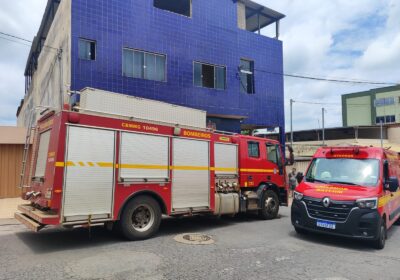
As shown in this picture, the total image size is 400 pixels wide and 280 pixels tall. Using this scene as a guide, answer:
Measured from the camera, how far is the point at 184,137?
9.59 m

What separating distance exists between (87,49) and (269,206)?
10.5 metres

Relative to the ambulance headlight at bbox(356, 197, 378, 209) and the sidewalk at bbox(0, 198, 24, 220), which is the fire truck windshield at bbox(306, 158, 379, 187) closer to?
the ambulance headlight at bbox(356, 197, 378, 209)

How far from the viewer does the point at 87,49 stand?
16.0m

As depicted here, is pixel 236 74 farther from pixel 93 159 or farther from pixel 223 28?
pixel 93 159

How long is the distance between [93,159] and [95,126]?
0.73 m

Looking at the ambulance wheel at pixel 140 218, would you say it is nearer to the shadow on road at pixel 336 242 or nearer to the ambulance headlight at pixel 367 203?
Result: the shadow on road at pixel 336 242

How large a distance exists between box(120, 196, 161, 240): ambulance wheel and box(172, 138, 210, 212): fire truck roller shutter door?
0.67m

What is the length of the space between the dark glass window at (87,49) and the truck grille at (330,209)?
460 inches

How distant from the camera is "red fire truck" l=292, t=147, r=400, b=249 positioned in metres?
8.09

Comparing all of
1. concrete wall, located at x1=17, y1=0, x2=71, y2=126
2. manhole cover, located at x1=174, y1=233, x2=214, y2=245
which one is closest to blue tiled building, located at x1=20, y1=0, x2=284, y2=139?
concrete wall, located at x1=17, y1=0, x2=71, y2=126

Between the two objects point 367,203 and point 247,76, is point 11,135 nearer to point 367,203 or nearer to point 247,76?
point 247,76

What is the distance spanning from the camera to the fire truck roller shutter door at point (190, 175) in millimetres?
9242

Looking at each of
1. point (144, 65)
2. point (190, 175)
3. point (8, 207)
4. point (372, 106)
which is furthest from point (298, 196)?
point (372, 106)

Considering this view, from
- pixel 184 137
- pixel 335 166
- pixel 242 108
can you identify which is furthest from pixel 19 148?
pixel 335 166
